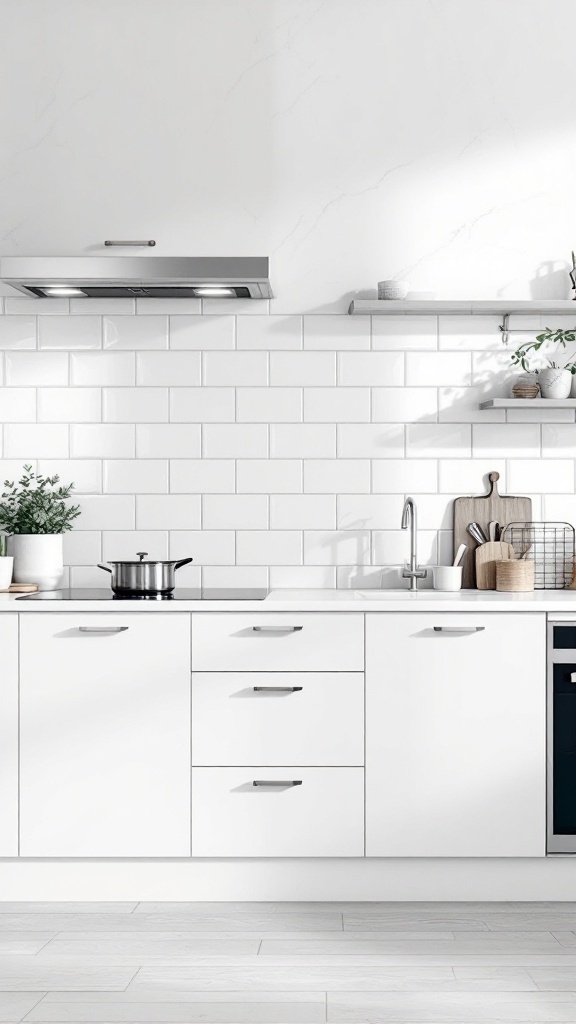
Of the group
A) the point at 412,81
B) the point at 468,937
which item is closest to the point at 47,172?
the point at 412,81

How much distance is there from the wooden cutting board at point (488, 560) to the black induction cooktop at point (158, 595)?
2.57 feet

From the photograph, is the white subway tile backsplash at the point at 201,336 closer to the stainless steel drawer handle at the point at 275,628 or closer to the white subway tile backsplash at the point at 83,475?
the white subway tile backsplash at the point at 83,475

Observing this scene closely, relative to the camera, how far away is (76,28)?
142 inches

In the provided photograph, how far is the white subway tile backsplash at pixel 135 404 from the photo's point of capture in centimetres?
364

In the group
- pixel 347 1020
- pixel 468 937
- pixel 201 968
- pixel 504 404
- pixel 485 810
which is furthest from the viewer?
pixel 504 404

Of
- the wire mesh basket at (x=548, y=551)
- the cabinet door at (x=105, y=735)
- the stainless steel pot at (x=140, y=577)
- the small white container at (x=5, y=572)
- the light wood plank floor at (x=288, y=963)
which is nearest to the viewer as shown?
the light wood plank floor at (x=288, y=963)

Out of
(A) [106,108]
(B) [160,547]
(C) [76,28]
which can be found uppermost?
(C) [76,28]

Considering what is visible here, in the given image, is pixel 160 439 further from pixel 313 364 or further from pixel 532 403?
pixel 532 403

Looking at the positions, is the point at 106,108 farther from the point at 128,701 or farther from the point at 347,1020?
the point at 347,1020

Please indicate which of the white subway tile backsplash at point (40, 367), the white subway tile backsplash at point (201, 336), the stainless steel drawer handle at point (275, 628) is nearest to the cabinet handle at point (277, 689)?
the stainless steel drawer handle at point (275, 628)

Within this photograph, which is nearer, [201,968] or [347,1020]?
[347,1020]

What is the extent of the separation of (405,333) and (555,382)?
573 mm

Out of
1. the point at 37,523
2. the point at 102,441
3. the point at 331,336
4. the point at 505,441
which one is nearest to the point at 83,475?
the point at 102,441

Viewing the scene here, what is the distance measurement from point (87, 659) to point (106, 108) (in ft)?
6.65
